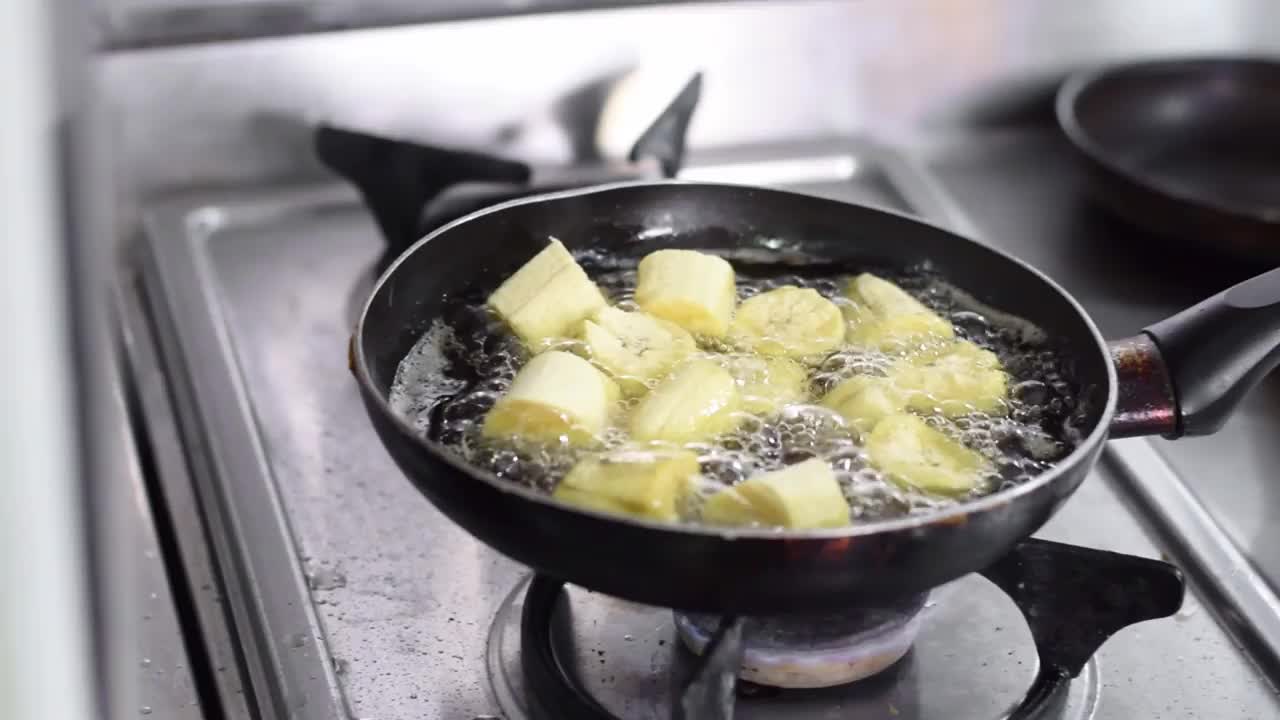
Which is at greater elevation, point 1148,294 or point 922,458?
point 922,458

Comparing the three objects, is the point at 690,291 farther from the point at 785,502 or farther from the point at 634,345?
the point at 785,502

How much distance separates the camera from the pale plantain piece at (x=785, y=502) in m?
0.62

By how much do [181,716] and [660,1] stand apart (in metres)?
0.83

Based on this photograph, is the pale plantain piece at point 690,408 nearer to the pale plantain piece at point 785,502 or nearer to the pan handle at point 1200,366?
the pale plantain piece at point 785,502

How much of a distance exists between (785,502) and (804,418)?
5.2 inches

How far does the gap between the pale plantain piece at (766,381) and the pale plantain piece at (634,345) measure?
0.03 metres

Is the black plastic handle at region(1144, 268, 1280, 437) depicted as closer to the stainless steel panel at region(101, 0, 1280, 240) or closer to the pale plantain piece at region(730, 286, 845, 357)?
the pale plantain piece at region(730, 286, 845, 357)

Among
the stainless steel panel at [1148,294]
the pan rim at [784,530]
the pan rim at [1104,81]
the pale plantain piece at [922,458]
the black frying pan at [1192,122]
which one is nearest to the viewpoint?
the pan rim at [784,530]

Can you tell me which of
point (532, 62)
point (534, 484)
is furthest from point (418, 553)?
point (532, 62)

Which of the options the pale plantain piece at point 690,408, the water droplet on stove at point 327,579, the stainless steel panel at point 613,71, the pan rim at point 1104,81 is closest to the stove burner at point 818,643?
the pale plantain piece at point 690,408

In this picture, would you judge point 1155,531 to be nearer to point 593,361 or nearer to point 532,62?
point 593,361

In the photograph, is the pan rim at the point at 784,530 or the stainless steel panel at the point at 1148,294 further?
the stainless steel panel at the point at 1148,294

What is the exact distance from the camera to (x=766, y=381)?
0.76 m

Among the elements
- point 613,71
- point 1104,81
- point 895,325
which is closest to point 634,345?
point 895,325
